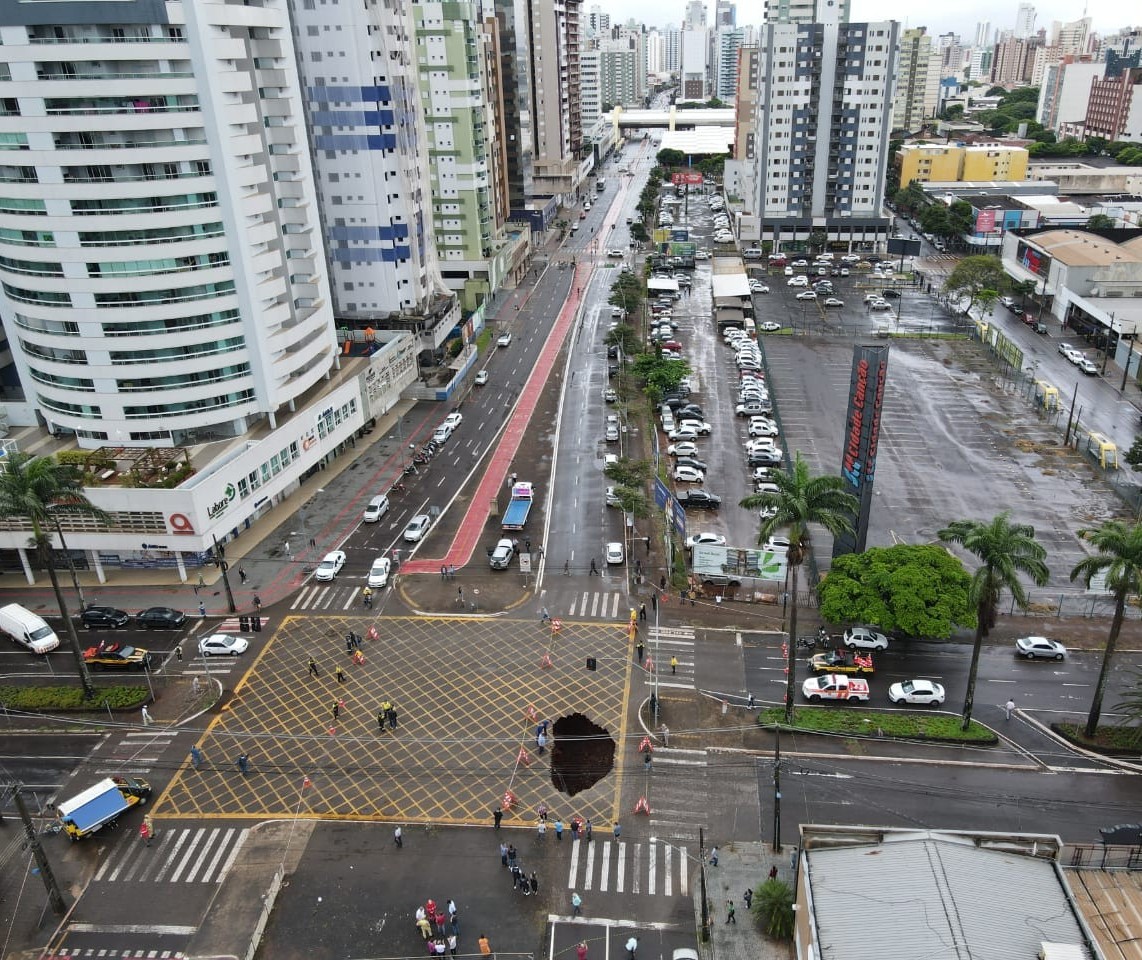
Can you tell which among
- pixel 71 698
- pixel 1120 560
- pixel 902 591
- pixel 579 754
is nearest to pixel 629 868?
pixel 579 754

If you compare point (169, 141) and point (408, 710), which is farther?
point (169, 141)

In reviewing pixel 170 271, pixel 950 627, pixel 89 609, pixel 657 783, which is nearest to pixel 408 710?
pixel 657 783

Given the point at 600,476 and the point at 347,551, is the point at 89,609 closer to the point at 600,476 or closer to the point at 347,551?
the point at 347,551

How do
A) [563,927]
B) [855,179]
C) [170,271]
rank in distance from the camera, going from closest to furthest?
[563,927] → [170,271] → [855,179]

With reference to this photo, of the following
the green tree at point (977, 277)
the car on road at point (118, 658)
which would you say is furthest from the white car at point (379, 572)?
the green tree at point (977, 277)

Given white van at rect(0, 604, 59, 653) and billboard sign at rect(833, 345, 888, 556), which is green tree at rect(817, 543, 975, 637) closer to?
billboard sign at rect(833, 345, 888, 556)

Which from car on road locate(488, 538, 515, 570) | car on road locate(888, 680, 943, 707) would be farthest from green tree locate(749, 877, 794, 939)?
car on road locate(488, 538, 515, 570)

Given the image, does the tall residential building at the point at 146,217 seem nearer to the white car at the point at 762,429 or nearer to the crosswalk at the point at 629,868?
the crosswalk at the point at 629,868
